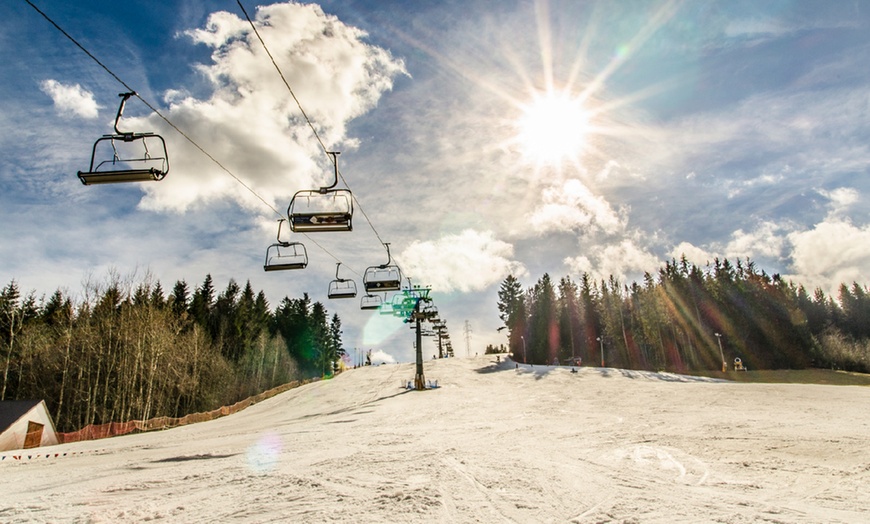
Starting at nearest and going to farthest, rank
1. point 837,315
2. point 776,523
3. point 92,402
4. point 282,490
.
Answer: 1. point 776,523
2. point 282,490
3. point 92,402
4. point 837,315

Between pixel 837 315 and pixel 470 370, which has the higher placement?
pixel 837 315

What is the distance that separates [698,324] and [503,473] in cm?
6653

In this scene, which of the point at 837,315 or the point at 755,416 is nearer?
the point at 755,416

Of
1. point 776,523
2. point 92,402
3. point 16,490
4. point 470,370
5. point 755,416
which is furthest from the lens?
point 470,370

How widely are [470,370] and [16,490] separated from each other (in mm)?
48257

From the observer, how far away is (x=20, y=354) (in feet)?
116

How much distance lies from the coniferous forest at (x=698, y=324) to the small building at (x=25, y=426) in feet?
181

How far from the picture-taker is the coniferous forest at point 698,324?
6322cm

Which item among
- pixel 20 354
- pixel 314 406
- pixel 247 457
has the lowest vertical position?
pixel 314 406

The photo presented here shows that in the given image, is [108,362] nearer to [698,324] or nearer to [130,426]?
[130,426]

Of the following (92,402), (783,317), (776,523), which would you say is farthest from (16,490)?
(783,317)

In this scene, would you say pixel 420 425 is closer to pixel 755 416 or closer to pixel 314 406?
pixel 755 416

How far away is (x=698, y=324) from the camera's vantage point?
212ft

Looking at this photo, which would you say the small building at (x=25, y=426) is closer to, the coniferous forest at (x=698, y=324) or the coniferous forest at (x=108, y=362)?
the coniferous forest at (x=108, y=362)
